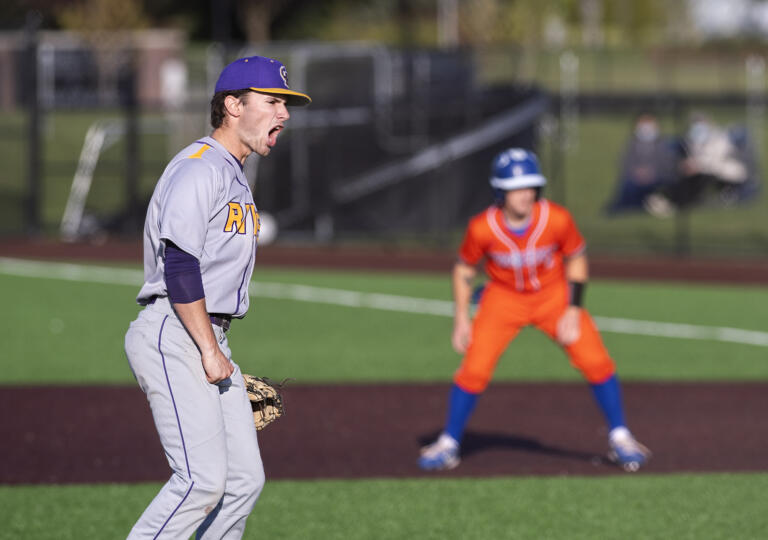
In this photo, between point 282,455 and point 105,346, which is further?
point 105,346

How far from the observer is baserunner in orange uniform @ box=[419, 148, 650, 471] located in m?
7.90

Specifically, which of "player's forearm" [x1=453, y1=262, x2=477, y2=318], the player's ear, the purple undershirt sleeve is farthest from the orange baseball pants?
the purple undershirt sleeve

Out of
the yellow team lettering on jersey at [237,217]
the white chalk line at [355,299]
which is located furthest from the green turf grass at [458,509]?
the white chalk line at [355,299]

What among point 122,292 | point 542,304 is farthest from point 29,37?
point 542,304

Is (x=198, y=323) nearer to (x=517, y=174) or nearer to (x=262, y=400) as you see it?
(x=262, y=400)

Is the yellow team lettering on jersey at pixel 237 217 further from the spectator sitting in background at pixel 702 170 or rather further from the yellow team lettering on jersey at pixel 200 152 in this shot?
the spectator sitting in background at pixel 702 170

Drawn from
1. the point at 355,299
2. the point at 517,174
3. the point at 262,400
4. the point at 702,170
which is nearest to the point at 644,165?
the point at 702,170

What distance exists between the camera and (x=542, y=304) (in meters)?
8.08

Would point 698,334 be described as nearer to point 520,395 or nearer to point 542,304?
point 520,395

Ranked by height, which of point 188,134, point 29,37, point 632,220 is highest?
point 29,37

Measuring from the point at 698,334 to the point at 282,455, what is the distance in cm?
758

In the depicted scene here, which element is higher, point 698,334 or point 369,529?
point 369,529

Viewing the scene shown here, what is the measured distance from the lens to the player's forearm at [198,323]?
4.51 meters

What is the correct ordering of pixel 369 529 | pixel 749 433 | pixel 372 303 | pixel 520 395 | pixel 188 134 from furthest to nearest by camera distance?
pixel 188 134 < pixel 372 303 < pixel 520 395 < pixel 749 433 < pixel 369 529
